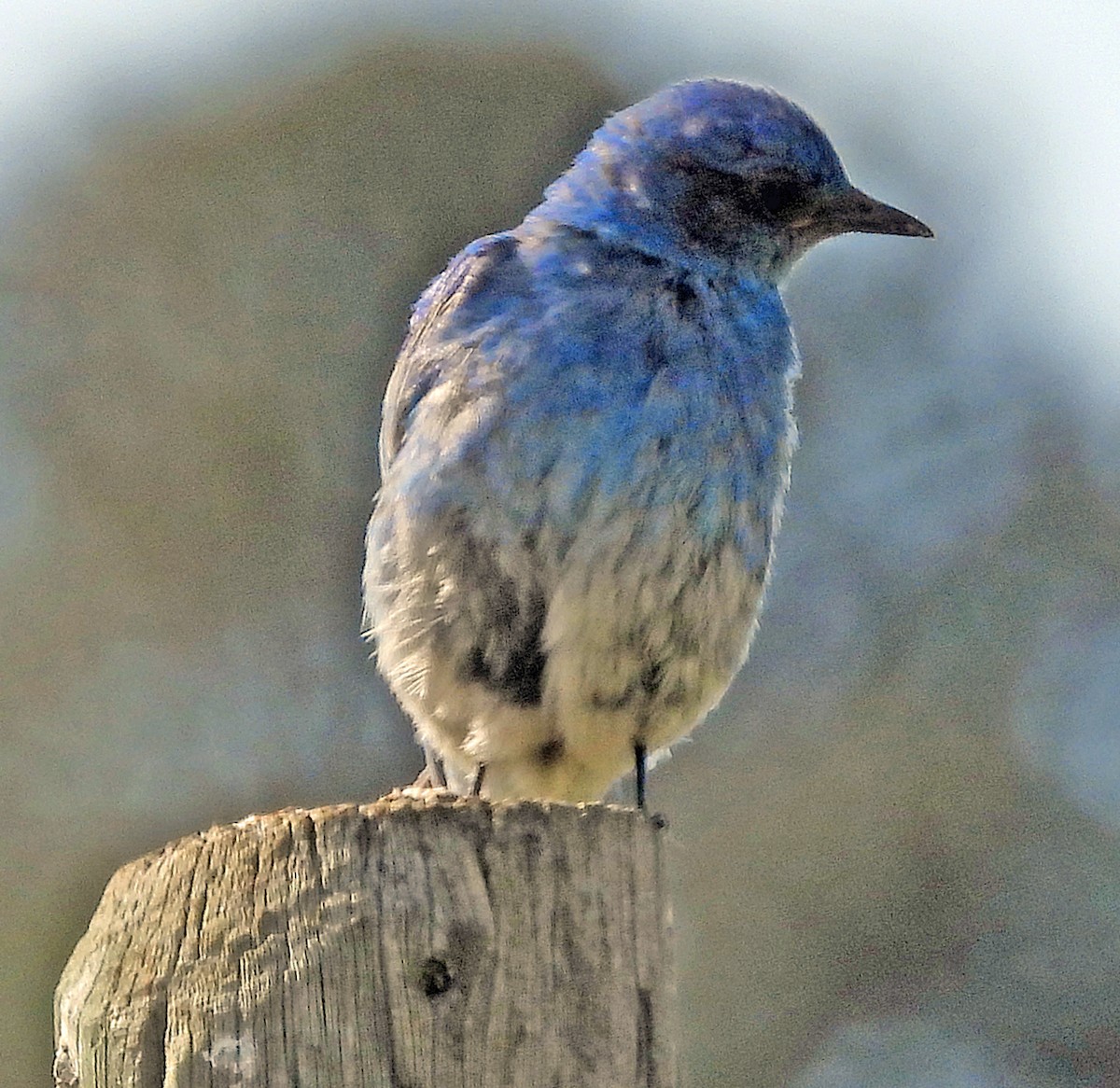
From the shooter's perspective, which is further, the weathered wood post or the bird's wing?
the bird's wing

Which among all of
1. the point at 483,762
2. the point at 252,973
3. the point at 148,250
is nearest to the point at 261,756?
the point at 148,250

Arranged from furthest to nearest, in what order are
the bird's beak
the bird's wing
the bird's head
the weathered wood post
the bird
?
the bird's beak
the bird's head
the bird's wing
the bird
the weathered wood post

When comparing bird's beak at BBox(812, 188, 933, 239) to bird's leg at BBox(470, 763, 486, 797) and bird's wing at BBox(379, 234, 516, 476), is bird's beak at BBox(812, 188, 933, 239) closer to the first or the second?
bird's wing at BBox(379, 234, 516, 476)

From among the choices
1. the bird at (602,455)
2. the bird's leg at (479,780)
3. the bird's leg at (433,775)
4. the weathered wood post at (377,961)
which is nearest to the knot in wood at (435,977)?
the weathered wood post at (377,961)

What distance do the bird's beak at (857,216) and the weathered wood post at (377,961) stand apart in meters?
2.58

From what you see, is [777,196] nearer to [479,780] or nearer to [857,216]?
[857,216]

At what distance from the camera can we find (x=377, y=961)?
350cm

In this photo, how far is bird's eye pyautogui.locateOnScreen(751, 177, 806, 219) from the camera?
5.89 metres

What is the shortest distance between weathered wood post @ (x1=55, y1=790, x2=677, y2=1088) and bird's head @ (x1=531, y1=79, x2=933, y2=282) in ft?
7.78

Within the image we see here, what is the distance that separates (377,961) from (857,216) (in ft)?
9.91

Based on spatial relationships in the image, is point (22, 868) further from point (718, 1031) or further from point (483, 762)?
point (483, 762)

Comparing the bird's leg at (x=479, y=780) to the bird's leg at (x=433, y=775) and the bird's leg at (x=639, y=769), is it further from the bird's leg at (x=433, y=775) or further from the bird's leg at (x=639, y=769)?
the bird's leg at (x=639, y=769)

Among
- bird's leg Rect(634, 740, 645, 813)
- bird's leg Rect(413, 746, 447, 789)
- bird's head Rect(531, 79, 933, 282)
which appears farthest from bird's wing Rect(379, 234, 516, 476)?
bird's leg Rect(634, 740, 645, 813)

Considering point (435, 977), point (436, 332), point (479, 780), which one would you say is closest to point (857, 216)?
point (436, 332)
